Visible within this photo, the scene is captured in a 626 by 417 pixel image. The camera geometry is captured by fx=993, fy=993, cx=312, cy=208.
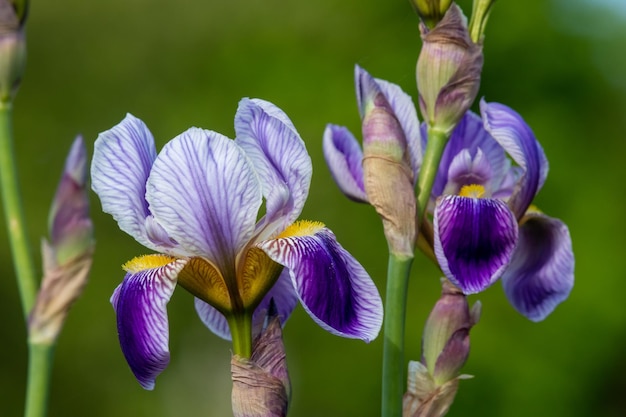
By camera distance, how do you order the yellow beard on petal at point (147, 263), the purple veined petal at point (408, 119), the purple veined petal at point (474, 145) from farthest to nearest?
the purple veined petal at point (474, 145), the purple veined petal at point (408, 119), the yellow beard on petal at point (147, 263)

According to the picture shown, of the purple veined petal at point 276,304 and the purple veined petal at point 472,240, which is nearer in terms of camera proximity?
the purple veined petal at point 472,240

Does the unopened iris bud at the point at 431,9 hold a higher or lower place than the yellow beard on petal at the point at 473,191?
higher

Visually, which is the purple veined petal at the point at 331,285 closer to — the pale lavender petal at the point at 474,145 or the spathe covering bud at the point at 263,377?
the spathe covering bud at the point at 263,377

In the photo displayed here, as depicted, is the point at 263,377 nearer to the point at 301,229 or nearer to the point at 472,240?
the point at 301,229

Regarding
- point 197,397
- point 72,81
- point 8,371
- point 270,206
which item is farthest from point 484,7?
point 72,81

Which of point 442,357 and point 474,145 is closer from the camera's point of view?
point 442,357

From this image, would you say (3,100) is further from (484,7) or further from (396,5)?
(396,5)

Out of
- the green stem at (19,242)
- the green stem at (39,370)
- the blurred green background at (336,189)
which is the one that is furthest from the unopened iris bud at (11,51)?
the blurred green background at (336,189)

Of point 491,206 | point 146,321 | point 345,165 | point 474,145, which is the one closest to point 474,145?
point 474,145
